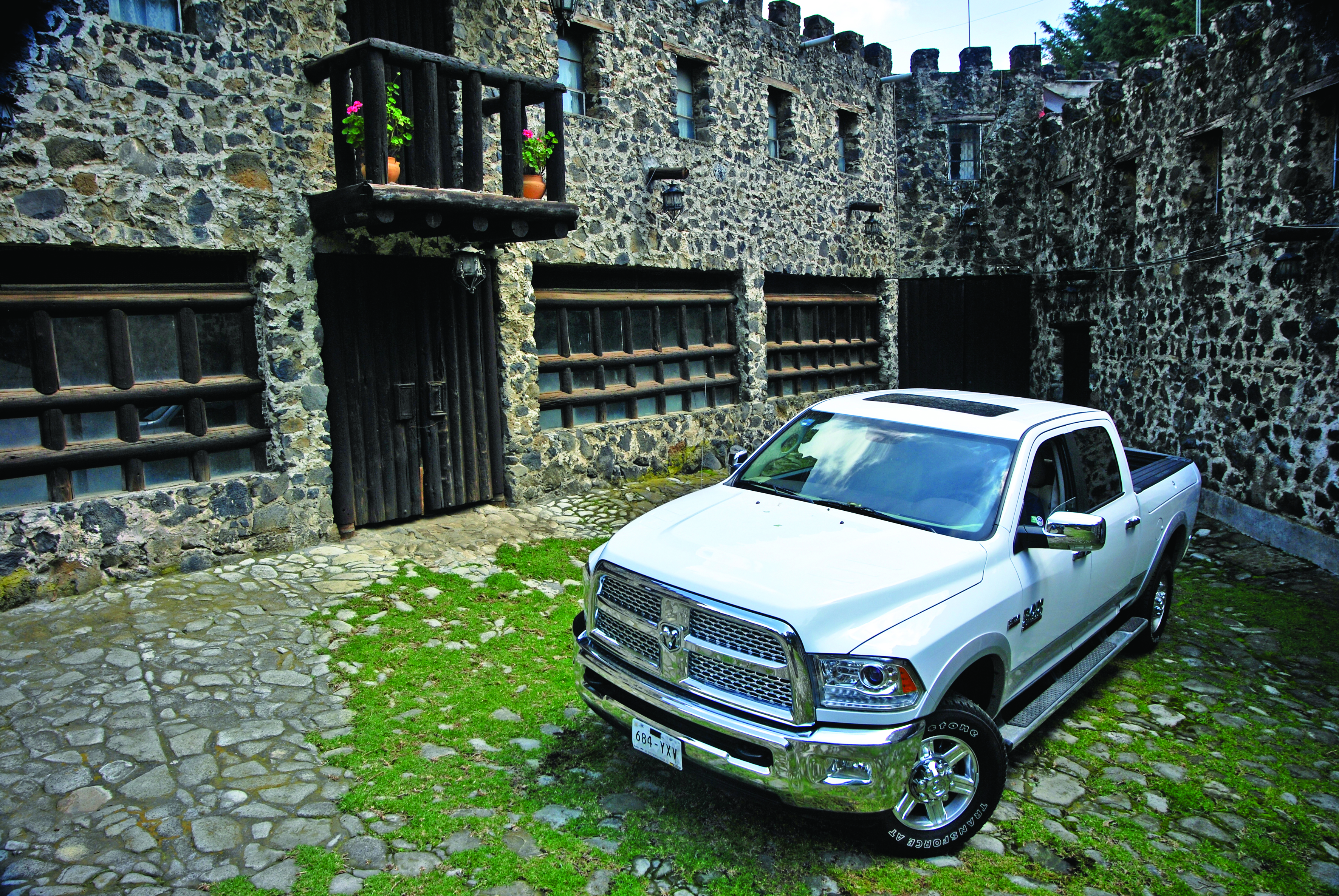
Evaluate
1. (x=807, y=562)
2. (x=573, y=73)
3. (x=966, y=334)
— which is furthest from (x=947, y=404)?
(x=966, y=334)

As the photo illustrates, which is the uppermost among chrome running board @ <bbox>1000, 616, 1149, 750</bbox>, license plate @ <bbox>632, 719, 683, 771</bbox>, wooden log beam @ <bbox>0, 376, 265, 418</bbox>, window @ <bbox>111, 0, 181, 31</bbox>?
window @ <bbox>111, 0, 181, 31</bbox>

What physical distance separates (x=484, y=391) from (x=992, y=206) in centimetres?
1253

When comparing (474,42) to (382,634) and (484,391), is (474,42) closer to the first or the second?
(484,391)

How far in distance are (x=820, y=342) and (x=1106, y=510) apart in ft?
33.0

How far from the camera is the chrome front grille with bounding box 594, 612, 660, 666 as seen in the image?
3955 mm

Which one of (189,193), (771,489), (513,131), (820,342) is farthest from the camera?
(820,342)

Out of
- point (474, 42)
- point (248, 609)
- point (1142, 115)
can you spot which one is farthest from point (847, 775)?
point (1142, 115)

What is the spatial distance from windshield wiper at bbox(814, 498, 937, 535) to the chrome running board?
42.8 inches

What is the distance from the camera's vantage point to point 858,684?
3.49m

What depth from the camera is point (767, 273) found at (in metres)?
13.6

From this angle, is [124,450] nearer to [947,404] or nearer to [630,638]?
[630,638]

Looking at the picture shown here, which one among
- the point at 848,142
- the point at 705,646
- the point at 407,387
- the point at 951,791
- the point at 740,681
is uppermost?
the point at 848,142

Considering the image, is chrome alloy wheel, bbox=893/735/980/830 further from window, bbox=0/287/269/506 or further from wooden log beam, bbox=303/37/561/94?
wooden log beam, bbox=303/37/561/94

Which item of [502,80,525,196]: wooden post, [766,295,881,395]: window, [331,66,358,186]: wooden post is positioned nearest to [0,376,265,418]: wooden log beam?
[331,66,358,186]: wooden post
